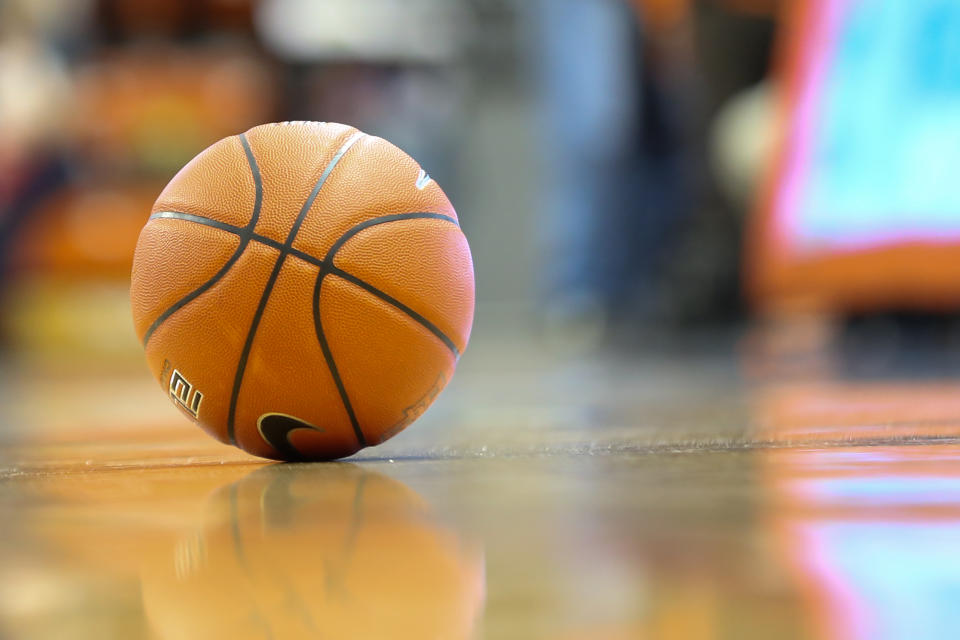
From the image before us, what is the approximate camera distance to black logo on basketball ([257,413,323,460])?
1.51m

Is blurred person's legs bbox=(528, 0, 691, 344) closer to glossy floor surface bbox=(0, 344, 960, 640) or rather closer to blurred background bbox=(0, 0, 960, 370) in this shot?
blurred background bbox=(0, 0, 960, 370)

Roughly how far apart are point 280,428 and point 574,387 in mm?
1891

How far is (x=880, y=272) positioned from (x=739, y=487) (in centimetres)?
317

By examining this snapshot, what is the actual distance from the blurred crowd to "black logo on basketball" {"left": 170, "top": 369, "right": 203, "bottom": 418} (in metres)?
5.06

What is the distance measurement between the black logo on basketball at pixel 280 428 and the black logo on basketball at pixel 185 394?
0.09 m

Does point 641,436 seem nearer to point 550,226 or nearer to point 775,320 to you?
point 775,320

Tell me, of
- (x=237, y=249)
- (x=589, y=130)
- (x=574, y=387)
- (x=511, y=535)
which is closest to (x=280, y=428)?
(x=237, y=249)

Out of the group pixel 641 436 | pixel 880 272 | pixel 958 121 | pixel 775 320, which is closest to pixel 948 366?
pixel 880 272

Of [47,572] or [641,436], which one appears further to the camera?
[641,436]

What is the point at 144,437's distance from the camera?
223 cm

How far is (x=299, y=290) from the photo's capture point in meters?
1.45

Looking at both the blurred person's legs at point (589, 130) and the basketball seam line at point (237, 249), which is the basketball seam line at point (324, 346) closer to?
the basketball seam line at point (237, 249)

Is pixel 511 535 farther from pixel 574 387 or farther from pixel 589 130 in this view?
pixel 589 130

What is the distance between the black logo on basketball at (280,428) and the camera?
1.51 metres
